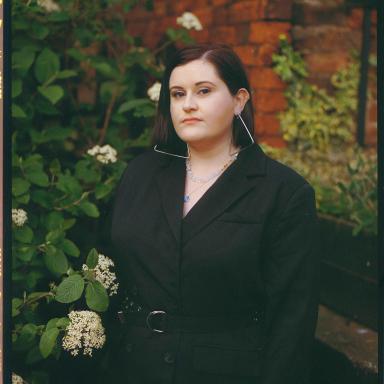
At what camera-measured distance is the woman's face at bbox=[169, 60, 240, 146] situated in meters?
1.92

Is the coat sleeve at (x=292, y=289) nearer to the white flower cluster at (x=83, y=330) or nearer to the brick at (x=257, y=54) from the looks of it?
the white flower cluster at (x=83, y=330)

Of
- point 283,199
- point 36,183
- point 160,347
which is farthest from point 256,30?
point 160,347

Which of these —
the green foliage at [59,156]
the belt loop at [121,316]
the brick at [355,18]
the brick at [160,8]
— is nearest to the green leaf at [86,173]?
the green foliage at [59,156]

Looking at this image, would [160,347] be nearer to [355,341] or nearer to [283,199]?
[283,199]

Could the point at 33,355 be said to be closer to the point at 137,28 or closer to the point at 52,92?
the point at 52,92

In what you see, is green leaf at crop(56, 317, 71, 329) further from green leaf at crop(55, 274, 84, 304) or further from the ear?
the ear

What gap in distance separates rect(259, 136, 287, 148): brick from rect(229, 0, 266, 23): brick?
67 cm

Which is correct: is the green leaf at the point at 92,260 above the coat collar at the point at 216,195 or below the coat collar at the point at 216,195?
below

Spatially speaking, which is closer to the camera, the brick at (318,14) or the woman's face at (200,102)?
the woman's face at (200,102)

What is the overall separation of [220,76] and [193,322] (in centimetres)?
73

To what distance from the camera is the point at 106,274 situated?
210 cm

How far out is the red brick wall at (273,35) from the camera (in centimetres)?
364

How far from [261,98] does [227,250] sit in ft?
6.53

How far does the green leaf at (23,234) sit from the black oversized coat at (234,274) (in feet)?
1.75
